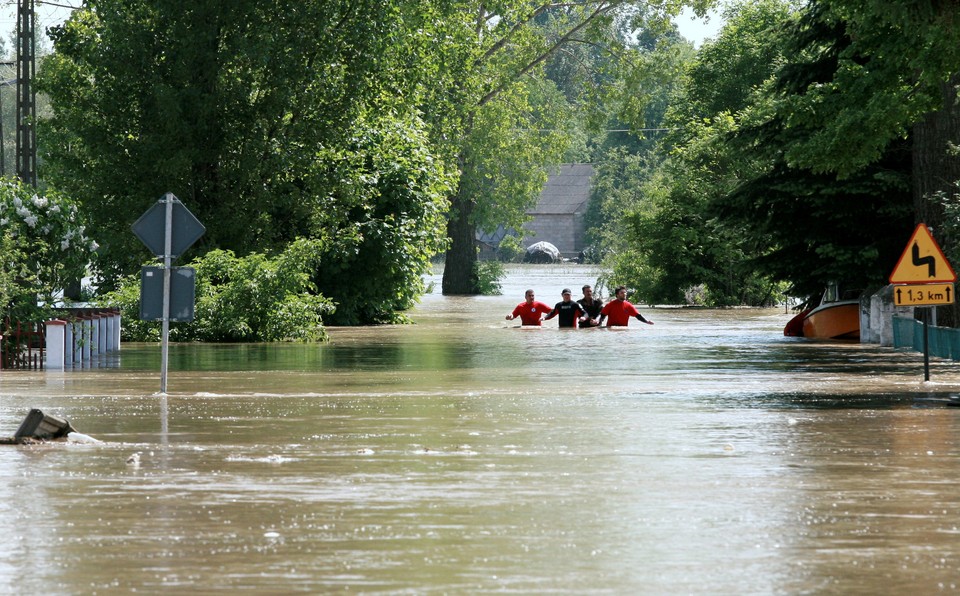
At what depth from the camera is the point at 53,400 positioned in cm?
1962

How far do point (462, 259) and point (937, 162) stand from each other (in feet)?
152

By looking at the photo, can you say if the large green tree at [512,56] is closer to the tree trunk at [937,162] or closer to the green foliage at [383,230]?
the green foliage at [383,230]

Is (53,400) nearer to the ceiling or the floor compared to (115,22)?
nearer to the floor

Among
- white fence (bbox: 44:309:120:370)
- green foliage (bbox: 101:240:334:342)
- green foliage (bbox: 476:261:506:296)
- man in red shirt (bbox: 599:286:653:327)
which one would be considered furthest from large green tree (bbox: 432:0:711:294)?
white fence (bbox: 44:309:120:370)

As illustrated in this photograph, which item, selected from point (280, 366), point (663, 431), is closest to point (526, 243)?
point (280, 366)

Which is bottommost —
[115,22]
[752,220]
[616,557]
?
[616,557]

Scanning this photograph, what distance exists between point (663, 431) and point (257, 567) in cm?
761

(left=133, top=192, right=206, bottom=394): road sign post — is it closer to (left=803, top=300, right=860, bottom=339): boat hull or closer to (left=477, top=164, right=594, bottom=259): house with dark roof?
(left=803, top=300, right=860, bottom=339): boat hull

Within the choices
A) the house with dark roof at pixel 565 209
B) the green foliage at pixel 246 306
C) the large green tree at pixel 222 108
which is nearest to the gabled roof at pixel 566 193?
the house with dark roof at pixel 565 209

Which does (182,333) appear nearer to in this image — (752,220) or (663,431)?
(752,220)

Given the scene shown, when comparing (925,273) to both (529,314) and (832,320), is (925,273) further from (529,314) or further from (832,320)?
(529,314)

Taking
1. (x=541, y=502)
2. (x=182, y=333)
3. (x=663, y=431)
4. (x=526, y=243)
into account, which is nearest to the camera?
(x=541, y=502)

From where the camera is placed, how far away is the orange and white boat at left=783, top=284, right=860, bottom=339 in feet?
126

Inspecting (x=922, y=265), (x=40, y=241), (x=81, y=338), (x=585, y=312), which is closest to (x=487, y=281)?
(x=585, y=312)
